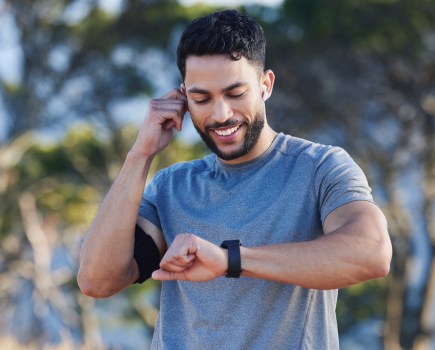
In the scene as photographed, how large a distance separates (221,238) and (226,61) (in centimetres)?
40

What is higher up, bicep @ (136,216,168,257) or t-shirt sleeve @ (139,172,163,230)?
t-shirt sleeve @ (139,172,163,230)

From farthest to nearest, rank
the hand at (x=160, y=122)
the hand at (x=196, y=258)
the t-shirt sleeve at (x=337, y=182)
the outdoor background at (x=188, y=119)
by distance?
1. the outdoor background at (x=188, y=119)
2. the hand at (x=160, y=122)
3. the t-shirt sleeve at (x=337, y=182)
4. the hand at (x=196, y=258)

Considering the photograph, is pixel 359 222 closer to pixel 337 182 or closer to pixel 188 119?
pixel 337 182

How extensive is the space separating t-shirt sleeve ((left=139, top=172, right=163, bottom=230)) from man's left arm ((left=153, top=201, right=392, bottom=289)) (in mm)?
380

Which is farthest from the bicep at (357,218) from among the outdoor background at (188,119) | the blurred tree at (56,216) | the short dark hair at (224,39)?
the blurred tree at (56,216)

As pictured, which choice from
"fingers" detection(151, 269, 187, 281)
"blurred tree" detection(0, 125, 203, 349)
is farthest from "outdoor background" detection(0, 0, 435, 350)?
"fingers" detection(151, 269, 187, 281)

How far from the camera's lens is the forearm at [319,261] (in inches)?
75.2

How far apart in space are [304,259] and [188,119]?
12062 mm

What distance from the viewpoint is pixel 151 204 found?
234cm

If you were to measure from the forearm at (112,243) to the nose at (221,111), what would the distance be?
27 cm

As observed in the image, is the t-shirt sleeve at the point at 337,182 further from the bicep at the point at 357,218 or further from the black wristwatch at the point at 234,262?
the black wristwatch at the point at 234,262

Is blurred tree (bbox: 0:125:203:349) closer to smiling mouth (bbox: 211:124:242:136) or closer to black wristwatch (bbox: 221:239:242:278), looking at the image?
smiling mouth (bbox: 211:124:242:136)

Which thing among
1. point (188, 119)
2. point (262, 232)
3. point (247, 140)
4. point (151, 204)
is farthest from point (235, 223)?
point (188, 119)

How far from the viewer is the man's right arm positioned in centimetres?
223
